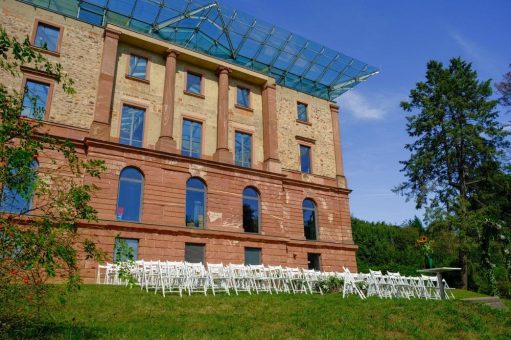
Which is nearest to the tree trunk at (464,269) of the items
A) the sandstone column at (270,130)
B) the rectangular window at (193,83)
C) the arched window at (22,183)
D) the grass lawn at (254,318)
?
the sandstone column at (270,130)

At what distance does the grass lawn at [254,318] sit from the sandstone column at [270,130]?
1294 centimetres

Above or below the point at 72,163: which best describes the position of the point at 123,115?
above

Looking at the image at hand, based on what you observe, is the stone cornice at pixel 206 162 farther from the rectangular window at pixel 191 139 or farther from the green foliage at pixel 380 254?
the green foliage at pixel 380 254

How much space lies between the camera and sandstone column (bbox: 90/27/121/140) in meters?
18.3

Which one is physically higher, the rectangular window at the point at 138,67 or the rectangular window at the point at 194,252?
the rectangular window at the point at 138,67

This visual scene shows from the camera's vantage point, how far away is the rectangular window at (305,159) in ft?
84.4

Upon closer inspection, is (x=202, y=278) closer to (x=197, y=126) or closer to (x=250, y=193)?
(x=250, y=193)

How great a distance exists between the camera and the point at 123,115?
65.8 feet

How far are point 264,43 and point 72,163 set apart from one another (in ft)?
74.3

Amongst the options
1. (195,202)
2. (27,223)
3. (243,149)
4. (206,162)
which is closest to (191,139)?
(206,162)

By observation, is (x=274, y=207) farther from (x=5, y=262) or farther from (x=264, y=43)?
(x=5, y=262)

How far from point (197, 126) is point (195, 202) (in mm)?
4908

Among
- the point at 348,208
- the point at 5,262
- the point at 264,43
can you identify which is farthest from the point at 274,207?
the point at 5,262

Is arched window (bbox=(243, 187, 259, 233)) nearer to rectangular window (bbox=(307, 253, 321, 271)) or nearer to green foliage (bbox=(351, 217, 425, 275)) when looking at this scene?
rectangular window (bbox=(307, 253, 321, 271))
